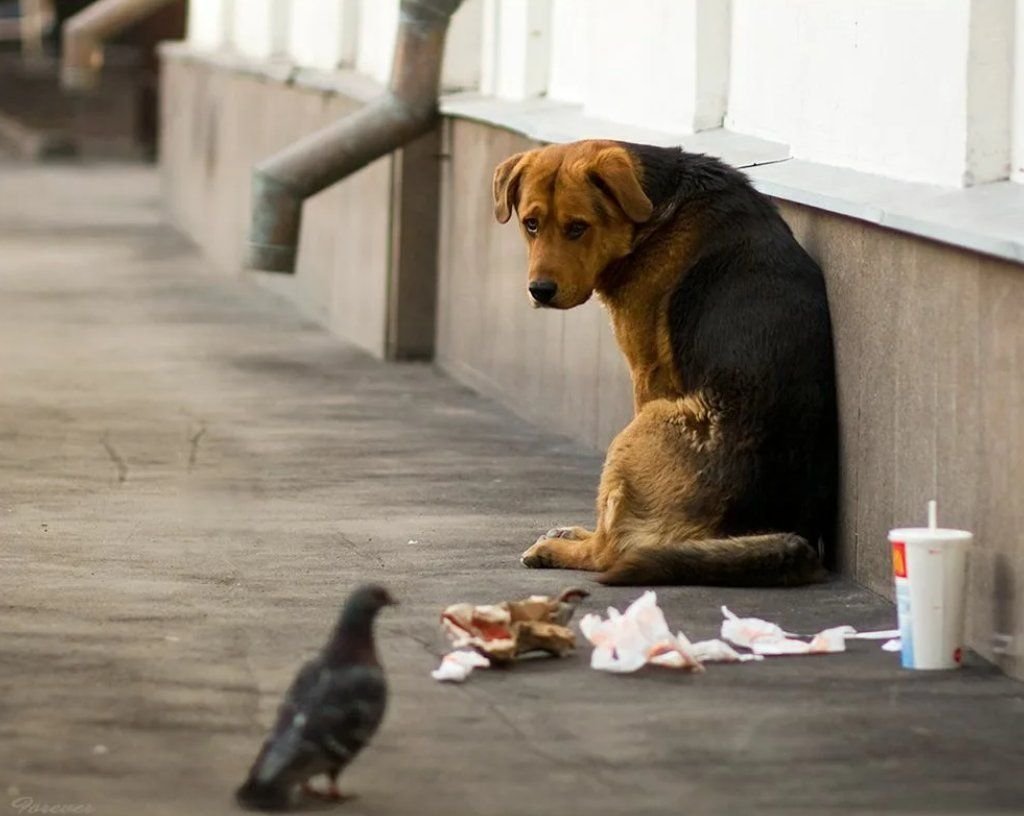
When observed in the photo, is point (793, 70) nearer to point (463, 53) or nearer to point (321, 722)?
point (321, 722)

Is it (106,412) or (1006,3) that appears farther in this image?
(106,412)

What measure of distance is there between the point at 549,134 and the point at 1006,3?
4.37 metres

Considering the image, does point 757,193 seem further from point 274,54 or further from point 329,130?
point 274,54

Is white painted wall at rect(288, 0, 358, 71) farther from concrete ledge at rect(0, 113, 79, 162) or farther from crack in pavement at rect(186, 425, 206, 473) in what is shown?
concrete ledge at rect(0, 113, 79, 162)

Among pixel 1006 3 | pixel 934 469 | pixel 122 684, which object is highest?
pixel 1006 3

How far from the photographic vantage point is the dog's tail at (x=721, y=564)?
777 centimetres

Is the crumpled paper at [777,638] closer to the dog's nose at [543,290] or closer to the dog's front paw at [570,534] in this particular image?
the dog's front paw at [570,534]

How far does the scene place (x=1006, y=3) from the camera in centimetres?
746

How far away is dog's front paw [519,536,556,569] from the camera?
8.20 metres

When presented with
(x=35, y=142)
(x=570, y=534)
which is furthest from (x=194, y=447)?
(x=35, y=142)

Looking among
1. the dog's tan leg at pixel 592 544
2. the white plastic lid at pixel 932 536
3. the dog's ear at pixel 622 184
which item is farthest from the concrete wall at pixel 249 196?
the white plastic lid at pixel 932 536

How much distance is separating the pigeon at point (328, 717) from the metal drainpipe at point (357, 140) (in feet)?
29.0

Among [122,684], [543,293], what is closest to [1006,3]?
[543,293]


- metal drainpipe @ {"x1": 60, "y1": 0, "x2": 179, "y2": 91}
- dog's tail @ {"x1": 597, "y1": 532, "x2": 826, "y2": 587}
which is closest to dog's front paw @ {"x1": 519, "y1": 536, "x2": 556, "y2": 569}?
dog's tail @ {"x1": 597, "y1": 532, "x2": 826, "y2": 587}
